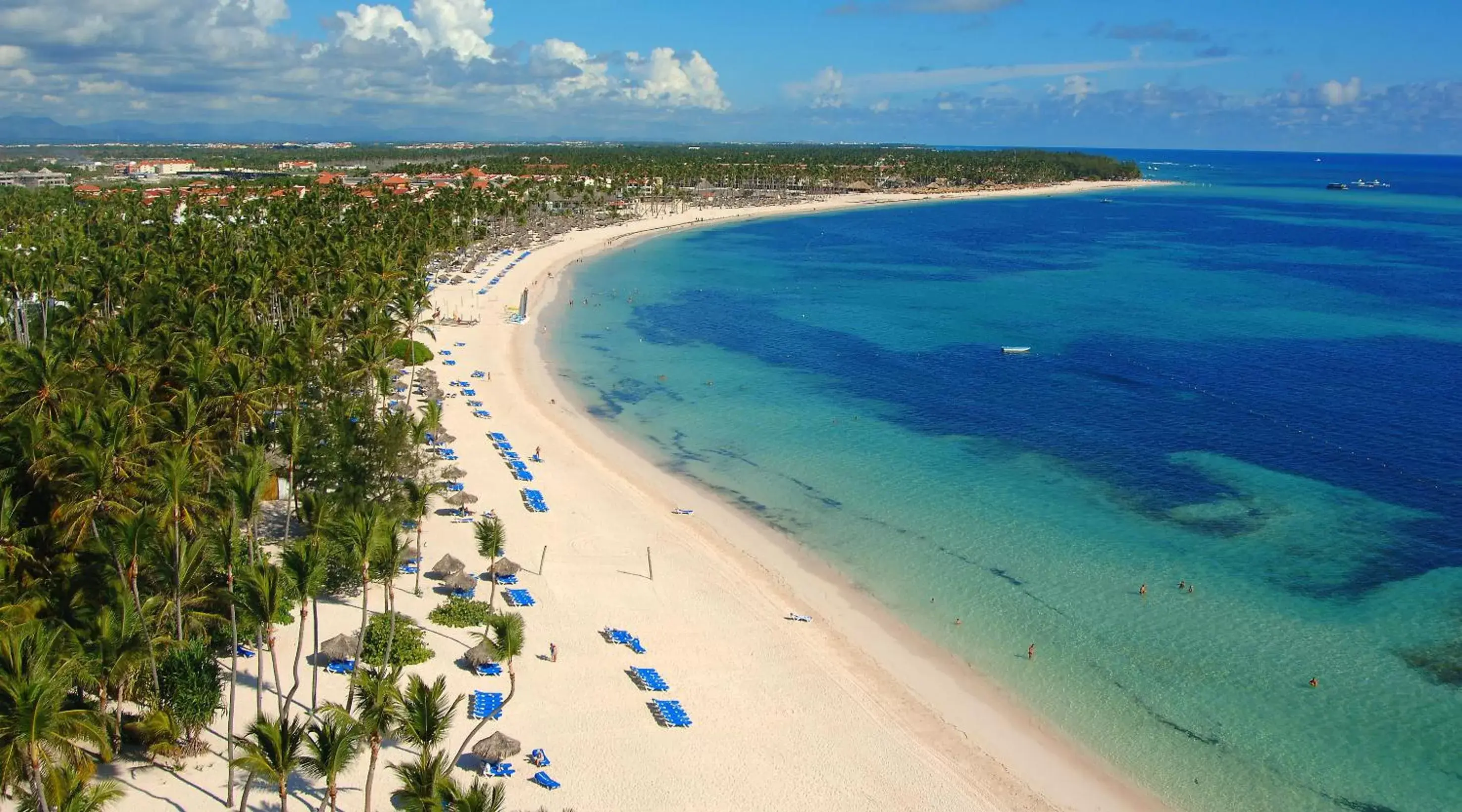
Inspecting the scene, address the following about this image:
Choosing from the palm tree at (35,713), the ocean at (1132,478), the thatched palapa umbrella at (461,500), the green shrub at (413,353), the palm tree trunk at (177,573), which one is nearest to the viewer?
the palm tree at (35,713)

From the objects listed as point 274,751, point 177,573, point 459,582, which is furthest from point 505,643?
point 459,582

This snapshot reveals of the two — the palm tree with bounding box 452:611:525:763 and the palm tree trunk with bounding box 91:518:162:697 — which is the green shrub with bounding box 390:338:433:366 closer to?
the palm tree trunk with bounding box 91:518:162:697

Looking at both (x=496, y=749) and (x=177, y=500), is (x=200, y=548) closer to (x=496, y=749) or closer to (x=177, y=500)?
(x=177, y=500)

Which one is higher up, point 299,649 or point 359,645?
point 299,649

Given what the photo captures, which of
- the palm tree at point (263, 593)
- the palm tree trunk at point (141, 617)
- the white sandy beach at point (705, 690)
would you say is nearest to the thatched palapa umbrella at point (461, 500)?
the white sandy beach at point (705, 690)

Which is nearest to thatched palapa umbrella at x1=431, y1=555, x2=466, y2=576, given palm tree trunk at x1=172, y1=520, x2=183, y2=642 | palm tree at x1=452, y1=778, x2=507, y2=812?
palm tree trunk at x1=172, y1=520, x2=183, y2=642

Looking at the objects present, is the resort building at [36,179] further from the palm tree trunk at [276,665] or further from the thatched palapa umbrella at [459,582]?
the palm tree trunk at [276,665]
